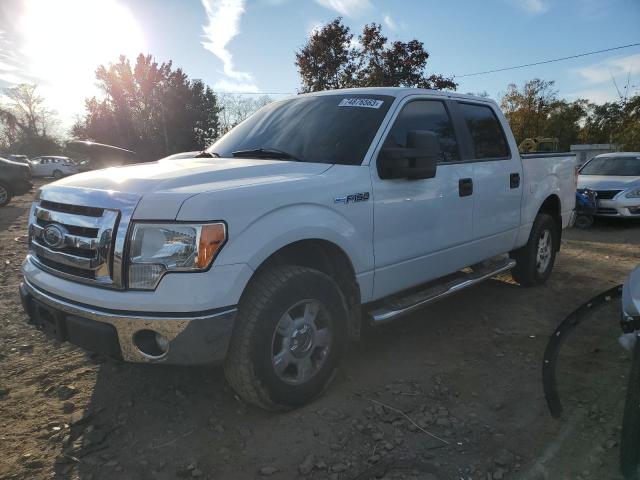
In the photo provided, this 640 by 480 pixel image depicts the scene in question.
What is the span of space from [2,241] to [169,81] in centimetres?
2945

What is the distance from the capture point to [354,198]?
2.97 metres

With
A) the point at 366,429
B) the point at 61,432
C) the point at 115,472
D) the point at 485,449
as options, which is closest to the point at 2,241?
the point at 61,432

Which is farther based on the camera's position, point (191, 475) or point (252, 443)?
point (252, 443)

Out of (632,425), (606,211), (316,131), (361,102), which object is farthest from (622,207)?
(632,425)

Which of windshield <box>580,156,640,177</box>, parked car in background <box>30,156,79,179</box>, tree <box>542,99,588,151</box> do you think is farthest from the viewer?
tree <box>542,99,588,151</box>

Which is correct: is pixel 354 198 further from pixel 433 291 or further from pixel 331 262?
pixel 433 291

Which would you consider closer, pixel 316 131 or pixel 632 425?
pixel 632 425

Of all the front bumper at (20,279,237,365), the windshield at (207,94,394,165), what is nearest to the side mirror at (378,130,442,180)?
the windshield at (207,94,394,165)

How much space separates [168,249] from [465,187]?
2.52 meters

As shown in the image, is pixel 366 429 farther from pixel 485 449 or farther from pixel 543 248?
pixel 543 248

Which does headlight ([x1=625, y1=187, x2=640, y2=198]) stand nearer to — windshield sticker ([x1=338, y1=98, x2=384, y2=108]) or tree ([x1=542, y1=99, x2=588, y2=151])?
windshield sticker ([x1=338, y1=98, x2=384, y2=108])

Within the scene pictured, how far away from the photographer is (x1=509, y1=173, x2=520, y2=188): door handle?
15.0 feet

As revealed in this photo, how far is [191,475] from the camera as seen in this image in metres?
2.35

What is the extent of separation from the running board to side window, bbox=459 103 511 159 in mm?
1022
